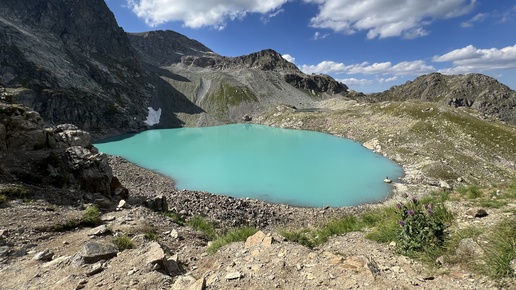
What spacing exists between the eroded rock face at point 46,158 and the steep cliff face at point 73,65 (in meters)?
45.0

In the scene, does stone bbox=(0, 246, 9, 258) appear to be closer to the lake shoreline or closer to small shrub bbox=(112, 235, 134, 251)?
small shrub bbox=(112, 235, 134, 251)

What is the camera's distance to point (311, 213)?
2559cm

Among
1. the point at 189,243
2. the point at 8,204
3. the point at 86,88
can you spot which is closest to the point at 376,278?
the point at 189,243

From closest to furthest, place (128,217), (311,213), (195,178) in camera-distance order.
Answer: (128,217)
(311,213)
(195,178)

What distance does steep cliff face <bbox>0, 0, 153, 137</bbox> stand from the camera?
87406mm

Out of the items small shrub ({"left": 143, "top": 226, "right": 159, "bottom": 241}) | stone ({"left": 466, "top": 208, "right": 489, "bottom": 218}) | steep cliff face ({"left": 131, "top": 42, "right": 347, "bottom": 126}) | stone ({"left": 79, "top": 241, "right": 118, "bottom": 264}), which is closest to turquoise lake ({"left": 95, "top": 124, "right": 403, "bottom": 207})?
small shrub ({"left": 143, "top": 226, "right": 159, "bottom": 241})

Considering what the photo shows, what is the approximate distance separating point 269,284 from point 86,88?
118225 millimetres

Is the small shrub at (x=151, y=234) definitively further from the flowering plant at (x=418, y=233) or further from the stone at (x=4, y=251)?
the flowering plant at (x=418, y=233)

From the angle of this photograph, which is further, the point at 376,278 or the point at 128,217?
the point at 128,217

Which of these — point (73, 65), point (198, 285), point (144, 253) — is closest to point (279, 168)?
point (144, 253)

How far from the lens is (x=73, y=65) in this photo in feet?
356

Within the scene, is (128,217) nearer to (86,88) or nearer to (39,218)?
(39,218)

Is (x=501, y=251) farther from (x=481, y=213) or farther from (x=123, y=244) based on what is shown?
(x=123, y=244)

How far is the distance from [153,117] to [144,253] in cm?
12299
